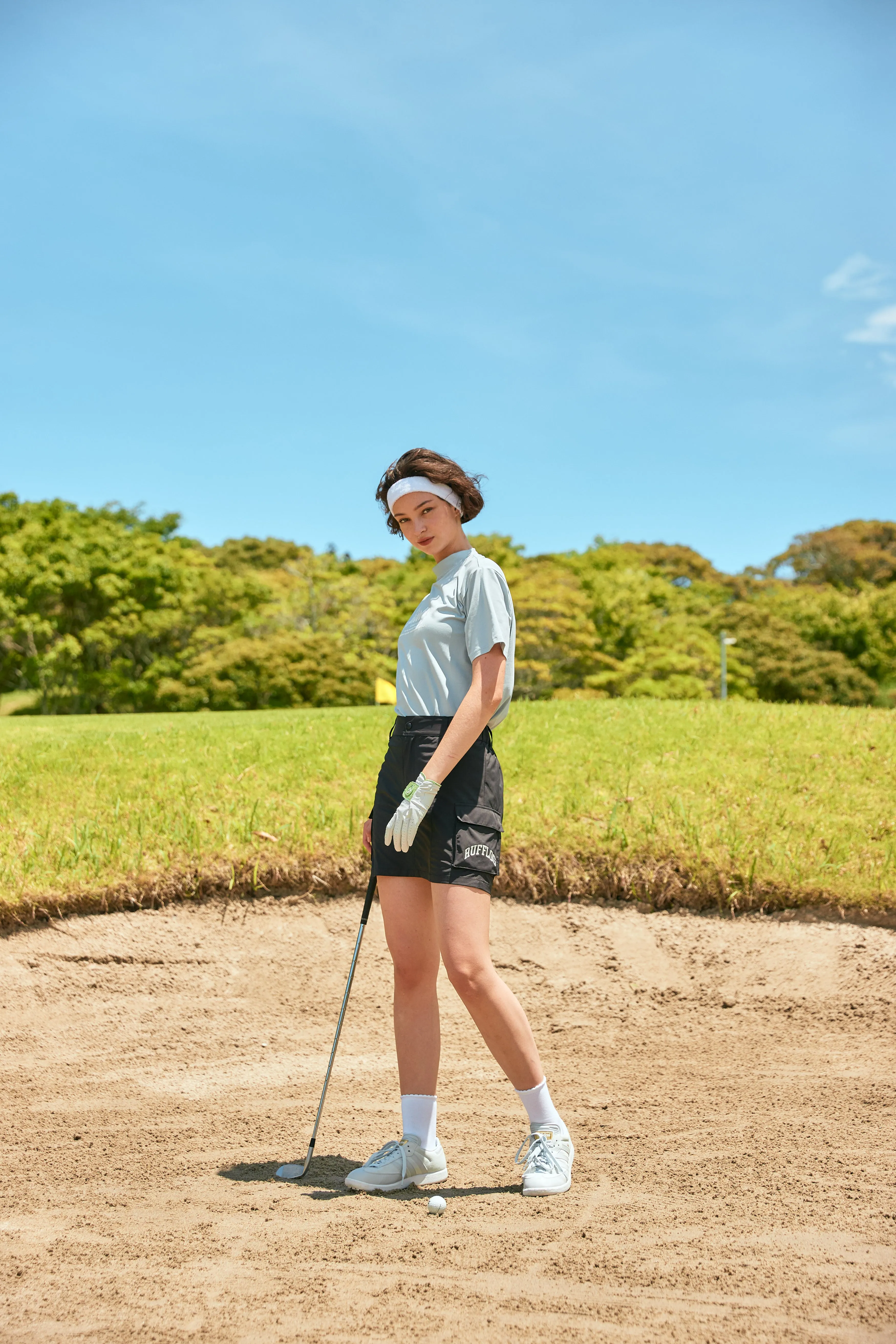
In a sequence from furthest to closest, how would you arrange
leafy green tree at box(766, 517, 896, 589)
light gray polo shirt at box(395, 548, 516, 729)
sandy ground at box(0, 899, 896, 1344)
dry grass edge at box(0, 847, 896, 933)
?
leafy green tree at box(766, 517, 896, 589) < dry grass edge at box(0, 847, 896, 933) < light gray polo shirt at box(395, 548, 516, 729) < sandy ground at box(0, 899, 896, 1344)

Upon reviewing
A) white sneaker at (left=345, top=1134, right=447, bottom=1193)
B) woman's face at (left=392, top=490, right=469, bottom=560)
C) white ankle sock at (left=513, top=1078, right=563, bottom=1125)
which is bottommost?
white sneaker at (left=345, top=1134, right=447, bottom=1193)

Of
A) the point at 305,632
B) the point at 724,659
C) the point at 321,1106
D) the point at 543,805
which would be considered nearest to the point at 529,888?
the point at 543,805

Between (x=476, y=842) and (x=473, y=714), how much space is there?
0.38 m

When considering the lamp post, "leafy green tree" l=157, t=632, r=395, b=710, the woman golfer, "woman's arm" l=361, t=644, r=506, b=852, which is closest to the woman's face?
the woman golfer

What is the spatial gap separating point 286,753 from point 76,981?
9.62 feet

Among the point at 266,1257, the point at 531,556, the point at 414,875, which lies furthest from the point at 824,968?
the point at 531,556

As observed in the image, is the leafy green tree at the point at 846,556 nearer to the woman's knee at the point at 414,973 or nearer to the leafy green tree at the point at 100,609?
Answer: the leafy green tree at the point at 100,609

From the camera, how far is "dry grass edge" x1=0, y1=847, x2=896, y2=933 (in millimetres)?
5102

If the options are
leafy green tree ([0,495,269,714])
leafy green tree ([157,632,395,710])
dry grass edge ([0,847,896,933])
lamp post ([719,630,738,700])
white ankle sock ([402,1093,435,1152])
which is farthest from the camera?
lamp post ([719,630,738,700])

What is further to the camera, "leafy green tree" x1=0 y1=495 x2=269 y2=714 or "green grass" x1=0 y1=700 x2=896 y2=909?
"leafy green tree" x1=0 y1=495 x2=269 y2=714

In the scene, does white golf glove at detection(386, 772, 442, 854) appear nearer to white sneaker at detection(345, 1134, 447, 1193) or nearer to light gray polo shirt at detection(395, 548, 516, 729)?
light gray polo shirt at detection(395, 548, 516, 729)

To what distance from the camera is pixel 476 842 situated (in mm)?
2920

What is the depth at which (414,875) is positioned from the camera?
3012 mm

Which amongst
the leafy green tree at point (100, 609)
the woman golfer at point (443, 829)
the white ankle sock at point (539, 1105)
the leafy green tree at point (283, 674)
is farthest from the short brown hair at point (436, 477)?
the leafy green tree at point (100, 609)
